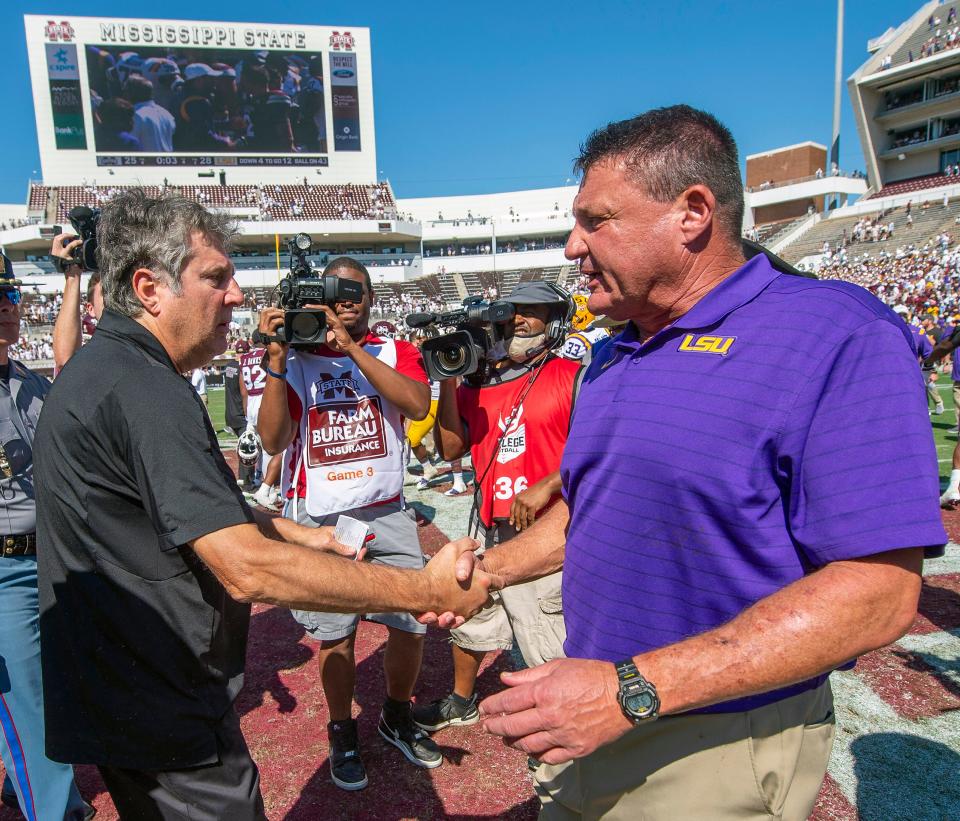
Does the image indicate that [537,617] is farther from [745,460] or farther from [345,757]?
[745,460]

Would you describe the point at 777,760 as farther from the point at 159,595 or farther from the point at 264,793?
the point at 264,793

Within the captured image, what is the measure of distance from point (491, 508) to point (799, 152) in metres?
64.1

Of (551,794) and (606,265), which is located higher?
(606,265)

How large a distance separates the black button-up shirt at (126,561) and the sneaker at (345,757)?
5.13 feet

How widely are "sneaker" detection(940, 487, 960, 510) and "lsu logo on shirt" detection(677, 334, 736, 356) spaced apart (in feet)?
23.2

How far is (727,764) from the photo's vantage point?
1504 mm

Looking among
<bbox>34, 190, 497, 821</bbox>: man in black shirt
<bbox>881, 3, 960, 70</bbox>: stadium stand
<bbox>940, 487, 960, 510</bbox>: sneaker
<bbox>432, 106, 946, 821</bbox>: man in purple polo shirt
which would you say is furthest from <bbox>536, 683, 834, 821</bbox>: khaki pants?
<bbox>881, 3, 960, 70</bbox>: stadium stand

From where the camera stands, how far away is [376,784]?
3.26 meters

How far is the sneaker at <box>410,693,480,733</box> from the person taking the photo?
3.64 meters

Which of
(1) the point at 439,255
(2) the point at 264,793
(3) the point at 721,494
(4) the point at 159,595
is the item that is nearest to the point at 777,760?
(3) the point at 721,494

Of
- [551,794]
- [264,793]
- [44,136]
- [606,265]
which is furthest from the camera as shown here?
[44,136]

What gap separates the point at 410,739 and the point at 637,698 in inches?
101

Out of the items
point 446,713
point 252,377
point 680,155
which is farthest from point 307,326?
point 252,377

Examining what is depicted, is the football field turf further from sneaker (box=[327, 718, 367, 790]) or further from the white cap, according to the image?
the white cap
